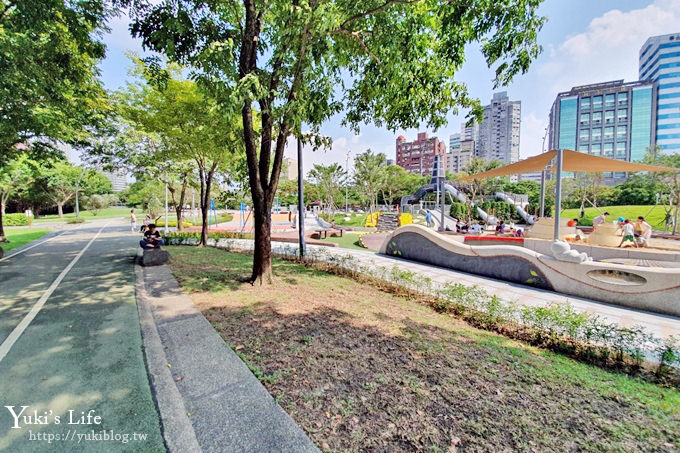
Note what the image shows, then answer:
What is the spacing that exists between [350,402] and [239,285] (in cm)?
486

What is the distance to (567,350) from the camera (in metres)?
4.21

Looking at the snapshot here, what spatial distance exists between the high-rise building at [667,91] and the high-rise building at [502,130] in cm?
4878

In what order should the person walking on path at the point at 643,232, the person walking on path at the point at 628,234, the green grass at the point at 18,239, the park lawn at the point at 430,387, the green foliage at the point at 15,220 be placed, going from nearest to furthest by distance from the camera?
1. the park lawn at the point at 430,387
2. the person walking on path at the point at 628,234
3. the person walking on path at the point at 643,232
4. the green grass at the point at 18,239
5. the green foliage at the point at 15,220

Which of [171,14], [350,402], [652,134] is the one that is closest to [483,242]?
[350,402]

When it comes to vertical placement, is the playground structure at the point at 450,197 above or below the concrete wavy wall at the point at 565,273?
above

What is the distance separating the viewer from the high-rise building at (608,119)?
3268 inches

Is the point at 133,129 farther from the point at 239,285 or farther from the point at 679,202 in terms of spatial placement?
the point at 679,202

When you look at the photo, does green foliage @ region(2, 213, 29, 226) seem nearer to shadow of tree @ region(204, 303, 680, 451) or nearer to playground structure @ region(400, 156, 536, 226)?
shadow of tree @ region(204, 303, 680, 451)

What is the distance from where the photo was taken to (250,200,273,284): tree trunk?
6730 mm

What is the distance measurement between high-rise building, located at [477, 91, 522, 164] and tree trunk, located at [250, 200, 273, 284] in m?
140

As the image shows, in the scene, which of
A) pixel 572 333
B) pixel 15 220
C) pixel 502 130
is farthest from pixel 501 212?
pixel 502 130

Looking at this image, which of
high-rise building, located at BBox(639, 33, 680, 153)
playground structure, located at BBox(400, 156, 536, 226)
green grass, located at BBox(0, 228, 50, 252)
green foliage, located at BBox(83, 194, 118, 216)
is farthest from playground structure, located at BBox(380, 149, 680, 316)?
high-rise building, located at BBox(639, 33, 680, 153)

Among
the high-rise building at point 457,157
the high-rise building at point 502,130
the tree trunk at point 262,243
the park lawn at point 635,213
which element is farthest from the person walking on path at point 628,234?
the high-rise building at point 502,130

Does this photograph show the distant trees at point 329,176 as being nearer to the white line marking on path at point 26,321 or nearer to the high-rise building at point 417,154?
the white line marking on path at point 26,321
